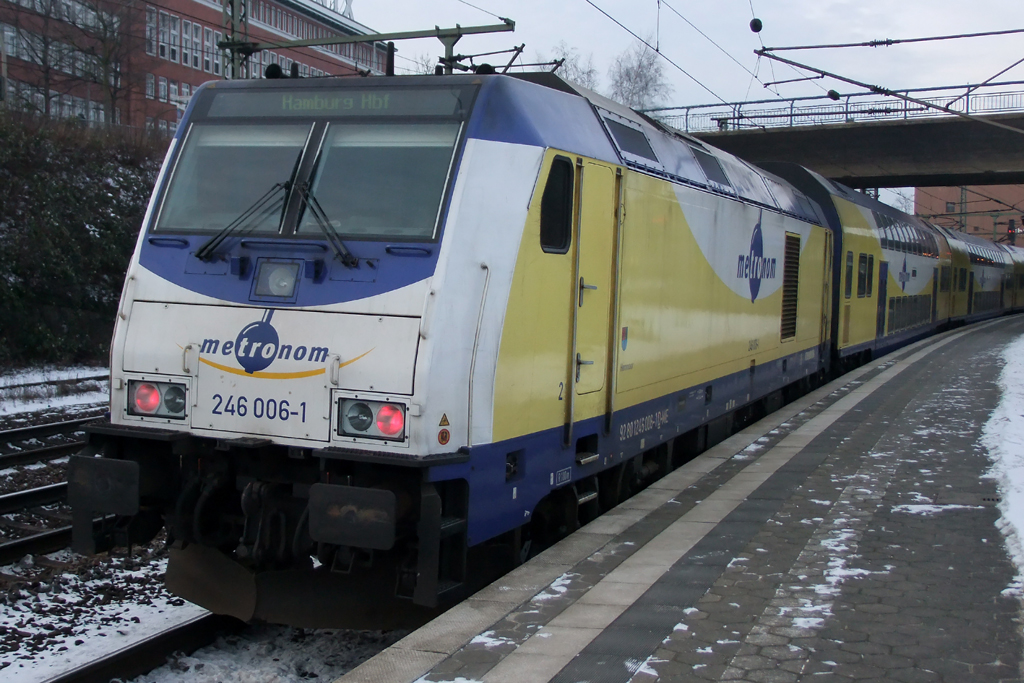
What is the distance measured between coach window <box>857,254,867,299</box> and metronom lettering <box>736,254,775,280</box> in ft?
21.3

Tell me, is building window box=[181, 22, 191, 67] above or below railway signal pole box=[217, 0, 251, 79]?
above

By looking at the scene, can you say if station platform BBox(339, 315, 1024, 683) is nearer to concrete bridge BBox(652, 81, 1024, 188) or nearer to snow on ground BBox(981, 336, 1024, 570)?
snow on ground BBox(981, 336, 1024, 570)

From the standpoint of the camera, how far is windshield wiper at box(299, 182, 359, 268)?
4.99m

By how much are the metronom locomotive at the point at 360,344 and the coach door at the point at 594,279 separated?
0.8 inches

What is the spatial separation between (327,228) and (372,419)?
1.13m

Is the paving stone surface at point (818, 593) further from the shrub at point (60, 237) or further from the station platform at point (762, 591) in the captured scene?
the shrub at point (60, 237)

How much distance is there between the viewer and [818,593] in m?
5.01

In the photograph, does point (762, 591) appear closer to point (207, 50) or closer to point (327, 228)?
point (327, 228)

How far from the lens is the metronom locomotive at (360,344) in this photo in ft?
15.7

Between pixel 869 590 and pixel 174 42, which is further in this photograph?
pixel 174 42

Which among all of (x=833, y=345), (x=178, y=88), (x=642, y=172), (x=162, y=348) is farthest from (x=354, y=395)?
(x=178, y=88)

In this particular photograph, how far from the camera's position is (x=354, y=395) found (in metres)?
4.77

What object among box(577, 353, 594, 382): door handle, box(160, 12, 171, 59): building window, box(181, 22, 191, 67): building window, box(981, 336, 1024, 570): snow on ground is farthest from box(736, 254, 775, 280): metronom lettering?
box(181, 22, 191, 67): building window

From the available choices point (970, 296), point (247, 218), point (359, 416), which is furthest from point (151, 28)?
point (359, 416)
